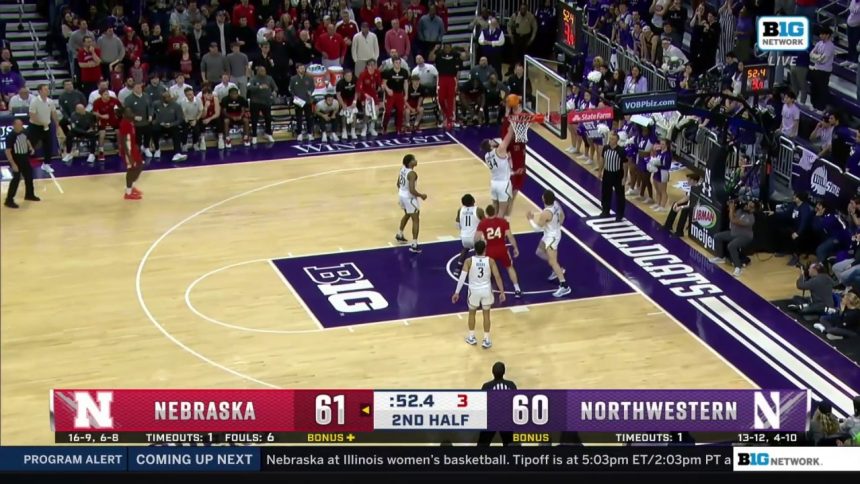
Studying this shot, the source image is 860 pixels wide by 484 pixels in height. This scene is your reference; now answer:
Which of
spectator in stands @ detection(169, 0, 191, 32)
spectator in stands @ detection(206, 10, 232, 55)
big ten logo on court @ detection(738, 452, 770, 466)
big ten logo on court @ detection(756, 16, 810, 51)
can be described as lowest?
big ten logo on court @ detection(738, 452, 770, 466)

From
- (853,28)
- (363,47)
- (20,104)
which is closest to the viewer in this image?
Answer: (853,28)

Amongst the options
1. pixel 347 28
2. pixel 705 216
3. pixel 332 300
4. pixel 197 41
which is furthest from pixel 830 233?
pixel 197 41

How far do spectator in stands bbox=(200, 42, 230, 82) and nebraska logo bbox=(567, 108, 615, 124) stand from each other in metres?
8.31

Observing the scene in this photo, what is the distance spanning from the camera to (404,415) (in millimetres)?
16172

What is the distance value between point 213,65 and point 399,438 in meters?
18.1

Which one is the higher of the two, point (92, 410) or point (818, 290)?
point (92, 410)

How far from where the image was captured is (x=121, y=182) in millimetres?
29812

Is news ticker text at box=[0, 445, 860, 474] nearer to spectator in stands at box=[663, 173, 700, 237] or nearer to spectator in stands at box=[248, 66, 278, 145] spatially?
spectator in stands at box=[663, 173, 700, 237]

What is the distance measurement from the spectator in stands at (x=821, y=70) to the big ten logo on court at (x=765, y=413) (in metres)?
14.9

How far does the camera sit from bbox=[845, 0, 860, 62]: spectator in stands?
30.2 m

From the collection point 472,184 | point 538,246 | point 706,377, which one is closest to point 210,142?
point 472,184

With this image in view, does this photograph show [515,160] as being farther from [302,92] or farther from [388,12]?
[388,12]

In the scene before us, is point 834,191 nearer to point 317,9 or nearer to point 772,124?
point 772,124

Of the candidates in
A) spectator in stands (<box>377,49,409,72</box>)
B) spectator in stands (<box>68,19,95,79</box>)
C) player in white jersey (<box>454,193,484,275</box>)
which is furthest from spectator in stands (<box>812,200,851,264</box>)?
spectator in stands (<box>68,19,95,79</box>)
